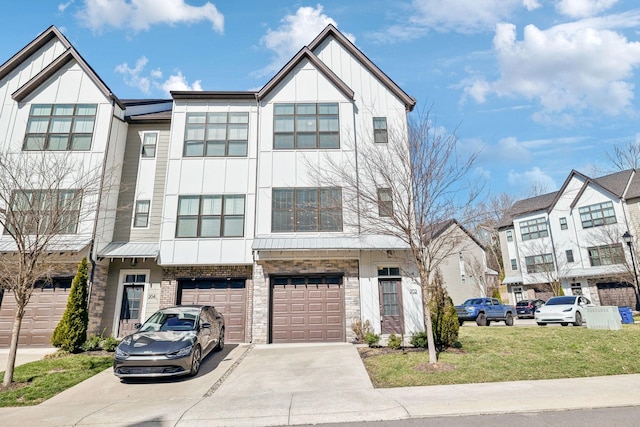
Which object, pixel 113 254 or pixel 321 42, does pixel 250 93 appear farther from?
pixel 113 254

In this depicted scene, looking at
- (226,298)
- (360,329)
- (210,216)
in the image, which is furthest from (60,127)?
(360,329)

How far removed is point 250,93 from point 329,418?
13.6 metres

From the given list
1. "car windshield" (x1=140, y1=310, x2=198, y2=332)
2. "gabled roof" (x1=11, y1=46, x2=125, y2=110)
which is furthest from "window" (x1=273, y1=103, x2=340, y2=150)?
"car windshield" (x1=140, y1=310, x2=198, y2=332)

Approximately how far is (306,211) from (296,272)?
8.25 ft

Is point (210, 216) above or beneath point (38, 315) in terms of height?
above

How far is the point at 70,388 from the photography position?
26.8 ft

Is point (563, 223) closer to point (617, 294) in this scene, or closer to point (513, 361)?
point (617, 294)

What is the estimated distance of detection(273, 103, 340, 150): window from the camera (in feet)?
49.4

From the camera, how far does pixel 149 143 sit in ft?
52.8

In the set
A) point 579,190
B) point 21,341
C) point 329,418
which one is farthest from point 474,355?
point 579,190

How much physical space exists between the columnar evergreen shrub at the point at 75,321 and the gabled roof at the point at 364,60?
14.1 meters

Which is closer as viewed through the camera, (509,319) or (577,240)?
(509,319)

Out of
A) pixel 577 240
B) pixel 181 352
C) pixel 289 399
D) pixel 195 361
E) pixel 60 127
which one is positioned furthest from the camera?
pixel 577 240

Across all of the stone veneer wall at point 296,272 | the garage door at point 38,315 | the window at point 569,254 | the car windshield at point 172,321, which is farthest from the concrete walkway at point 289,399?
the window at point 569,254
